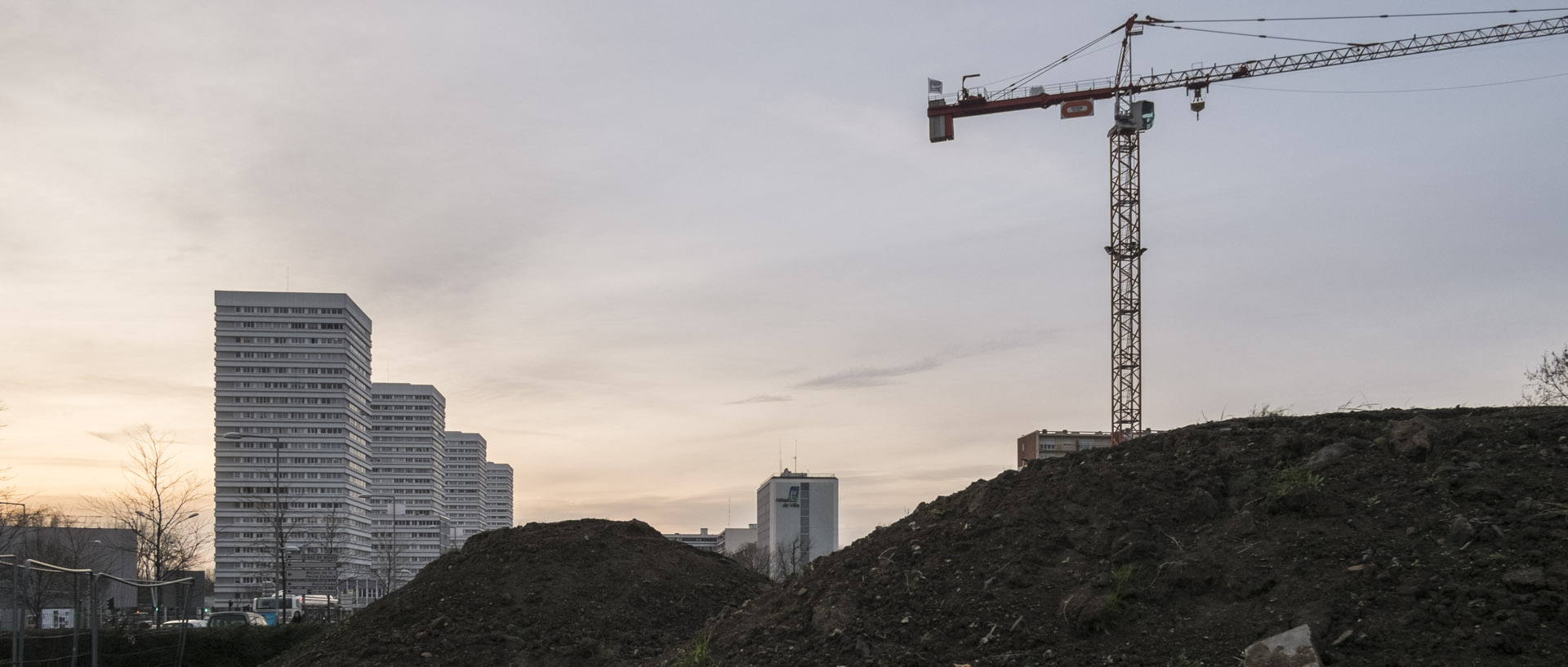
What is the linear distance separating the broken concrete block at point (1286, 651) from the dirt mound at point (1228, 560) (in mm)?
196

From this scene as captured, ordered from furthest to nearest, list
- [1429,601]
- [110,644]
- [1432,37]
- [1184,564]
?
1. [1432,37]
2. [110,644]
3. [1184,564]
4. [1429,601]

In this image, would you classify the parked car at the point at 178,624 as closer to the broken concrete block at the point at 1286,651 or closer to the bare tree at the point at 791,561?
the bare tree at the point at 791,561

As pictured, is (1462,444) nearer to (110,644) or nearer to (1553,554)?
(1553,554)

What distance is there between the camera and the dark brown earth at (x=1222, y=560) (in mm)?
8969

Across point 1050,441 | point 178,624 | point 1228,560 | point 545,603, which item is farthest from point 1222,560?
point 1050,441

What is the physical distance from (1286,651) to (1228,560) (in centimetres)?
153

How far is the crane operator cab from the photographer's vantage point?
231ft

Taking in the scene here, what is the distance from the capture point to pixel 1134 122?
2771 inches

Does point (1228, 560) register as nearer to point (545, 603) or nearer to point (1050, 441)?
point (545, 603)

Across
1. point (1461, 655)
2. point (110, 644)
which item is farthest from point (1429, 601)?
point (110, 644)

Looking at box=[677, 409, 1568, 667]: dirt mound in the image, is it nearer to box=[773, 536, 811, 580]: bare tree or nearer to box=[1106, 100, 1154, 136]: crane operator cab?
box=[773, 536, 811, 580]: bare tree

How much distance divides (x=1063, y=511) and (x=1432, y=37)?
6853cm

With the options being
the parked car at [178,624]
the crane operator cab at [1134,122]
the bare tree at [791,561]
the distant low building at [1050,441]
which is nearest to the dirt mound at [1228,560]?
the bare tree at [791,561]

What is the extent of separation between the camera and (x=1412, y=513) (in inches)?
403
